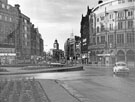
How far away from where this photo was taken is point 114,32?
308 feet

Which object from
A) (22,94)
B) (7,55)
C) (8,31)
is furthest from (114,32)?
(22,94)

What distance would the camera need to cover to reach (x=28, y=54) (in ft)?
381

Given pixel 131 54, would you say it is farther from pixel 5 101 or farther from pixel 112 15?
pixel 5 101

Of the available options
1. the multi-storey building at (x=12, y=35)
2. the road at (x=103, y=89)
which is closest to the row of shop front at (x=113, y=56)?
the multi-storey building at (x=12, y=35)

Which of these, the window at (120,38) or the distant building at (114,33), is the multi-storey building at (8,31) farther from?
the window at (120,38)

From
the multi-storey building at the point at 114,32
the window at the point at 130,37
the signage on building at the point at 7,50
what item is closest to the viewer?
the signage on building at the point at 7,50

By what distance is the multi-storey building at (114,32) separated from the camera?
8888 centimetres

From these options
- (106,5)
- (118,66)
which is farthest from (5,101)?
(106,5)

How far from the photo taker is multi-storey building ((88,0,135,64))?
88875 millimetres

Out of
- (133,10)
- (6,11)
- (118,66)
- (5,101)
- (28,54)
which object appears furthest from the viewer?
(28,54)

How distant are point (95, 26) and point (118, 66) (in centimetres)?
7423

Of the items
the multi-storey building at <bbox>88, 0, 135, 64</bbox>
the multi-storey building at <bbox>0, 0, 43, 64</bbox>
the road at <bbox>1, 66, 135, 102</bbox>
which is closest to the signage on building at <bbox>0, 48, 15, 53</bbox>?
the multi-storey building at <bbox>0, 0, 43, 64</bbox>

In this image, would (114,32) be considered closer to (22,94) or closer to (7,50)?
(7,50)

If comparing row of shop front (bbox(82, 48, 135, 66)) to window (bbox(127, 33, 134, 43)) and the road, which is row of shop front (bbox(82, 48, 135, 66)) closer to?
window (bbox(127, 33, 134, 43))
